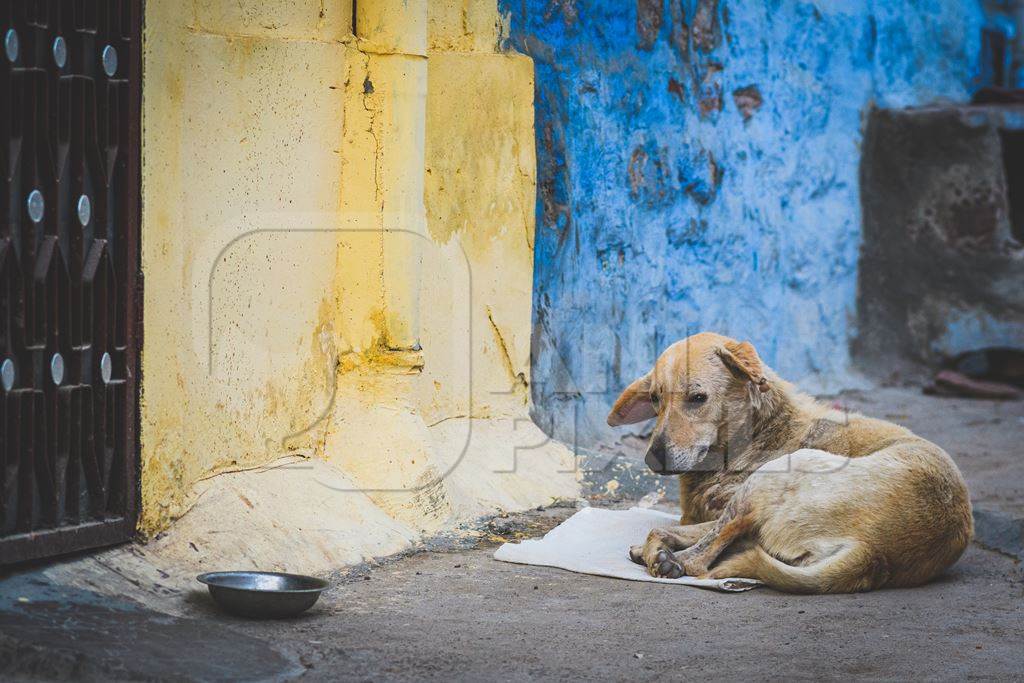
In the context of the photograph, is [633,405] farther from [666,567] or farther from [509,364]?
[509,364]

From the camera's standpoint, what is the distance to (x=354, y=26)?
18.9 ft

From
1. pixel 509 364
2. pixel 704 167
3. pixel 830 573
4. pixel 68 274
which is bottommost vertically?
pixel 830 573

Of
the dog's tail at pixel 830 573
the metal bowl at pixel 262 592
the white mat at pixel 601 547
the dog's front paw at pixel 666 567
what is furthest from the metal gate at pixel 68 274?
the dog's tail at pixel 830 573

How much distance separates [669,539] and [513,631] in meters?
1.22

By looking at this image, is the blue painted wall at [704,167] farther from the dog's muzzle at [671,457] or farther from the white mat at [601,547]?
the dog's muzzle at [671,457]

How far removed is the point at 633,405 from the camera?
19.5ft

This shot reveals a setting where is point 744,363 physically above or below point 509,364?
above

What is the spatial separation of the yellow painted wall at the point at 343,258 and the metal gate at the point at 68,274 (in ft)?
0.40

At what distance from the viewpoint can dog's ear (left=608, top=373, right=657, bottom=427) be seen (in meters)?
5.88

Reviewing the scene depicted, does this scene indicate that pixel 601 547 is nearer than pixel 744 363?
No

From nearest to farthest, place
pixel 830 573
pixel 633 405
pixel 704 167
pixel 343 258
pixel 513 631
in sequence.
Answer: pixel 513 631, pixel 830 573, pixel 343 258, pixel 633 405, pixel 704 167

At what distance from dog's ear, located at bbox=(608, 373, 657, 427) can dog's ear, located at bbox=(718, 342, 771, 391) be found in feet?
1.46

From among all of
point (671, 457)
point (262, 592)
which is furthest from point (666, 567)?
point (262, 592)

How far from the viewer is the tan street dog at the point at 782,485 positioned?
4875 millimetres
